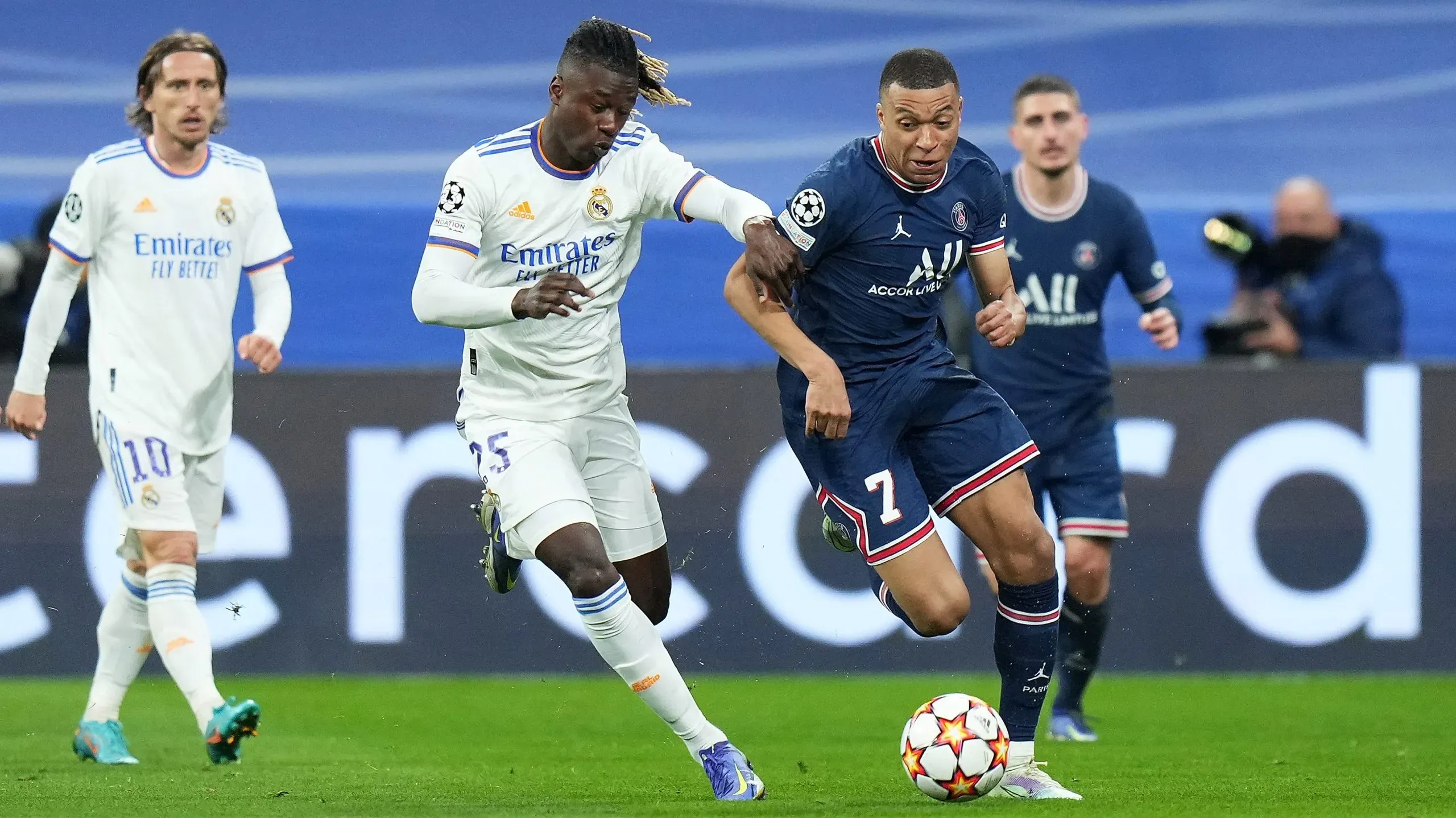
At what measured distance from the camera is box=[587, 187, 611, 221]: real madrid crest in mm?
6363

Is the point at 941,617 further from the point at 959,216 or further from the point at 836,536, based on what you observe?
the point at 959,216

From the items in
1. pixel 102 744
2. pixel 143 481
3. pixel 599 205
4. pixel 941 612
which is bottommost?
pixel 102 744

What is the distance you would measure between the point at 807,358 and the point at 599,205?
0.83 metres

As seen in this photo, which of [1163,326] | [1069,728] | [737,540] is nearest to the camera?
[1069,728]

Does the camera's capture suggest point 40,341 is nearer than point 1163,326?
Yes

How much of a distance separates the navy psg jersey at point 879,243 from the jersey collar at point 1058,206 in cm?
199

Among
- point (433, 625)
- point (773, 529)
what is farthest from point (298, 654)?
point (773, 529)

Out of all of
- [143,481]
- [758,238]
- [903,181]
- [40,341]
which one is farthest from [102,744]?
[903,181]

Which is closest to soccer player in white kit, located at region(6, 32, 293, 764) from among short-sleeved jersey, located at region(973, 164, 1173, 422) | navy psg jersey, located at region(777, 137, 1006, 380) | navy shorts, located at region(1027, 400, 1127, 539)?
navy psg jersey, located at region(777, 137, 1006, 380)

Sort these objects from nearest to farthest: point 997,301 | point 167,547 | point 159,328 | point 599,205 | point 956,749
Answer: point 956,749 → point 997,301 → point 599,205 → point 167,547 → point 159,328

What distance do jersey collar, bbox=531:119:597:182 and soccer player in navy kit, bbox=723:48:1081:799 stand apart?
1.95 ft

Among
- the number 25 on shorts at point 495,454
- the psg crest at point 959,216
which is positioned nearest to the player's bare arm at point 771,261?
the psg crest at point 959,216

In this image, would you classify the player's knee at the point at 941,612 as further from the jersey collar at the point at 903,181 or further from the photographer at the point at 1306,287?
the photographer at the point at 1306,287

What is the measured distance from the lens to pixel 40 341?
7.26 m
